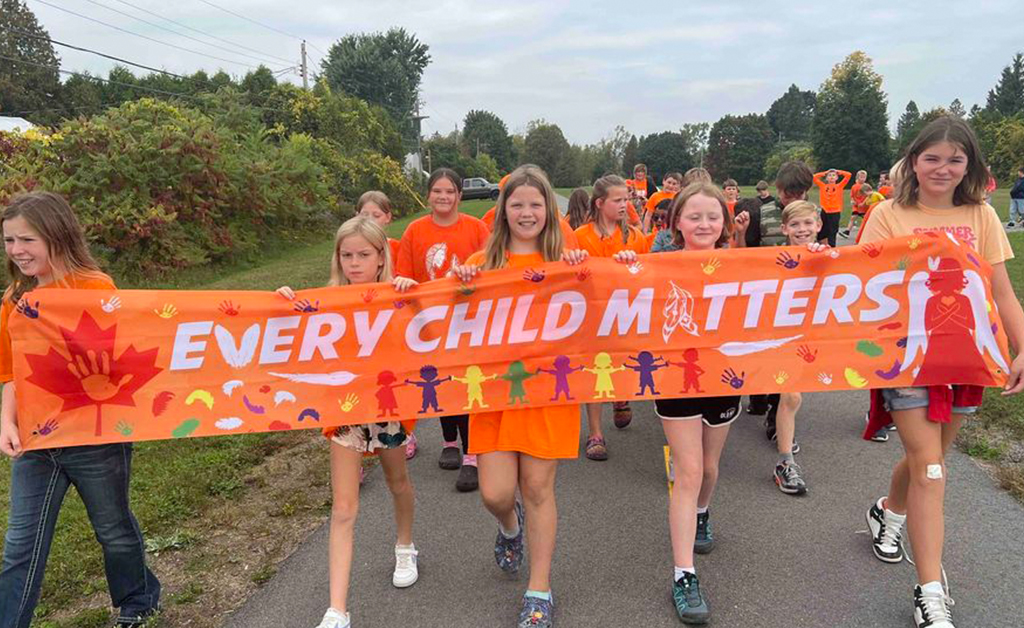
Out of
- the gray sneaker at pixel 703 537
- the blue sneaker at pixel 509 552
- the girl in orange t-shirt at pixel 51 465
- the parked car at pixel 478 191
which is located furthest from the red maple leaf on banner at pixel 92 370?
the parked car at pixel 478 191

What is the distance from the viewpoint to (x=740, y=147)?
86750 mm

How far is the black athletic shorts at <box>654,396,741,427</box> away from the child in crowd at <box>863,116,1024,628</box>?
0.73 metres

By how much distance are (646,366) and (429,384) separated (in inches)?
43.2

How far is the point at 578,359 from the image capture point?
3203 millimetres

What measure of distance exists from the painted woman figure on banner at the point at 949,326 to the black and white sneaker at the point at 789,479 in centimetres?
132

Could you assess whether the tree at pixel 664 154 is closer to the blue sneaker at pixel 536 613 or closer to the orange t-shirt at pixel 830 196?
the orange t-shirt at pixel 830 196

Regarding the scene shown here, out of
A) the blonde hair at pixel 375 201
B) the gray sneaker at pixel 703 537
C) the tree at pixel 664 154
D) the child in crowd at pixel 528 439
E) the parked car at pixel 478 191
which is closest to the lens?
the child in crowd at pixel 528 439

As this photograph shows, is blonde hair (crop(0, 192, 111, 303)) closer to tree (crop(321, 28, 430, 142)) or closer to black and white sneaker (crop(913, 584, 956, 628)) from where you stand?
black and white sneaker (crop(913, 584, 956, 628))

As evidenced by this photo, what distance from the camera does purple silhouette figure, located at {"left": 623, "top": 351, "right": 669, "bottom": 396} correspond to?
10.5 feet

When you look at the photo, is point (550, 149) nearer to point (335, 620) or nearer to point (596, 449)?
point (596, 449)

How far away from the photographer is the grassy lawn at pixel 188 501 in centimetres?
327

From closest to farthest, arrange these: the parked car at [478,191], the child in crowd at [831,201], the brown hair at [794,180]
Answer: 1. the brown hair at [794,180]
2. the child in crowd at [831,201]
3. the parked car at [478,191]

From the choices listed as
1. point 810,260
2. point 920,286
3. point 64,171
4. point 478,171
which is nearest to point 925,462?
point 920,286

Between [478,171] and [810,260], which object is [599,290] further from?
[478,171]
